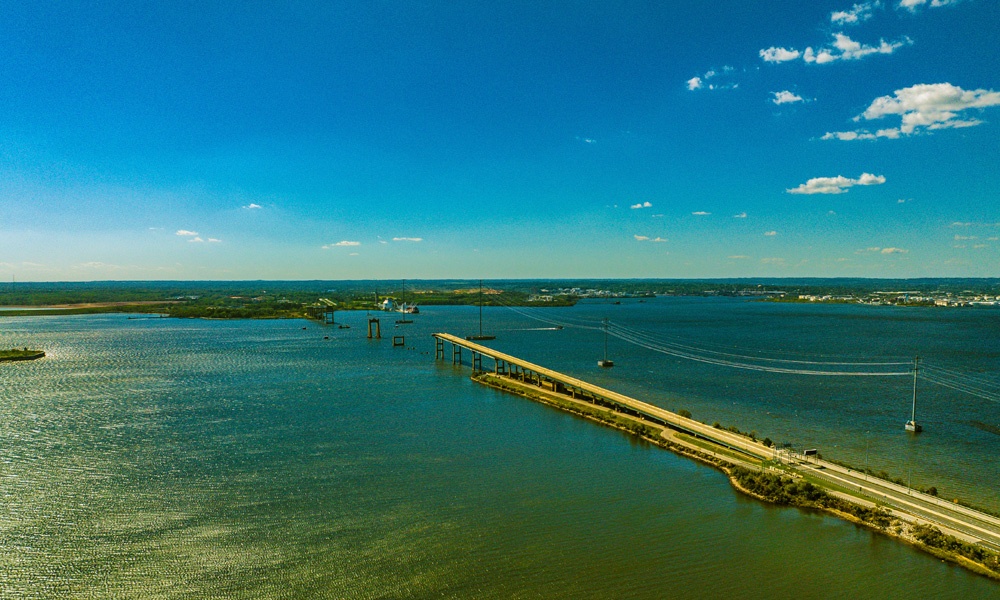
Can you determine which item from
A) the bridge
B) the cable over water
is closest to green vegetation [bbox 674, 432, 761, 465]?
the bridge

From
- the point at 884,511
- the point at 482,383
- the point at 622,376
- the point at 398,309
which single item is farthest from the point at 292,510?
the point at 398,309

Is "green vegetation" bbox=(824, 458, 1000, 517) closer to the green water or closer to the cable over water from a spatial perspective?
the green water

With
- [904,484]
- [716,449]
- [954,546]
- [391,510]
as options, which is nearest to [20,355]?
[391,510]

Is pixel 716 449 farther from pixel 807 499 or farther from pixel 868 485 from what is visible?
pixel 868 485

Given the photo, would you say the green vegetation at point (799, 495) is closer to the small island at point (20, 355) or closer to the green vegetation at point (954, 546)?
the green vegetation at point (954, 546)

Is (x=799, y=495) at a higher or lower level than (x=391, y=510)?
higher

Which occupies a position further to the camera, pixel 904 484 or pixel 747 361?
pixel 747 361
